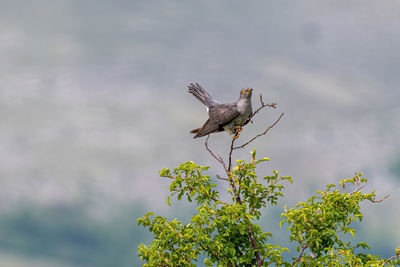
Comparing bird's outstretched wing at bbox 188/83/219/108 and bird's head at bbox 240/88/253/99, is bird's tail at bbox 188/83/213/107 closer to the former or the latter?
bird's outstretched wing at bbox 188/83/219/108

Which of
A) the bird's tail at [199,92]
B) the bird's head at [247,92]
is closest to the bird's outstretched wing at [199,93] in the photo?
the bird's tail at [199,92]

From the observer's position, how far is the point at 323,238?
1316 cm

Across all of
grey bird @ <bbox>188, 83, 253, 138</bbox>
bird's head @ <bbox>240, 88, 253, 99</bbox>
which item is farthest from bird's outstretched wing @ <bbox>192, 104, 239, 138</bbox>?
bird's head @ <bbox>240, 88, 253, 99</bbox>

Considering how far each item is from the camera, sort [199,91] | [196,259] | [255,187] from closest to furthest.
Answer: [196,259] < [255,187] < [199,91]

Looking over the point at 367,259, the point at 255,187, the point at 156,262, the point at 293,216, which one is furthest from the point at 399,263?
the point at 156,262

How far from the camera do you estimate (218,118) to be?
14422mm

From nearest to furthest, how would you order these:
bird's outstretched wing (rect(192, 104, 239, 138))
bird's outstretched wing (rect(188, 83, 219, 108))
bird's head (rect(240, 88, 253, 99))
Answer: bird's head (rect(240, 88, 253, 99)) < bird's outstretched wing (rect(192, 104, 239, 138)) < bird's outstretched wing (rect(188, 83, 219, 108))

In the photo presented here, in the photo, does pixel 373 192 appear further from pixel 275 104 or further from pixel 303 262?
pixel 275 104

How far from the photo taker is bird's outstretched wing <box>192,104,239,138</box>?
14219 mm

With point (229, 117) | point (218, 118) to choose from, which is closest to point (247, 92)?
point (229, 117)

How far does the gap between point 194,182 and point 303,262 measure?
11.9 ft

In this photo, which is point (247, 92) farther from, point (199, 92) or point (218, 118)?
point (199, 92)

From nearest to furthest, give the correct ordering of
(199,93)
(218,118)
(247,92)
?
(247,92), (218,118), (199,93)

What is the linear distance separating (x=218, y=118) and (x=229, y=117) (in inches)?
14.9
